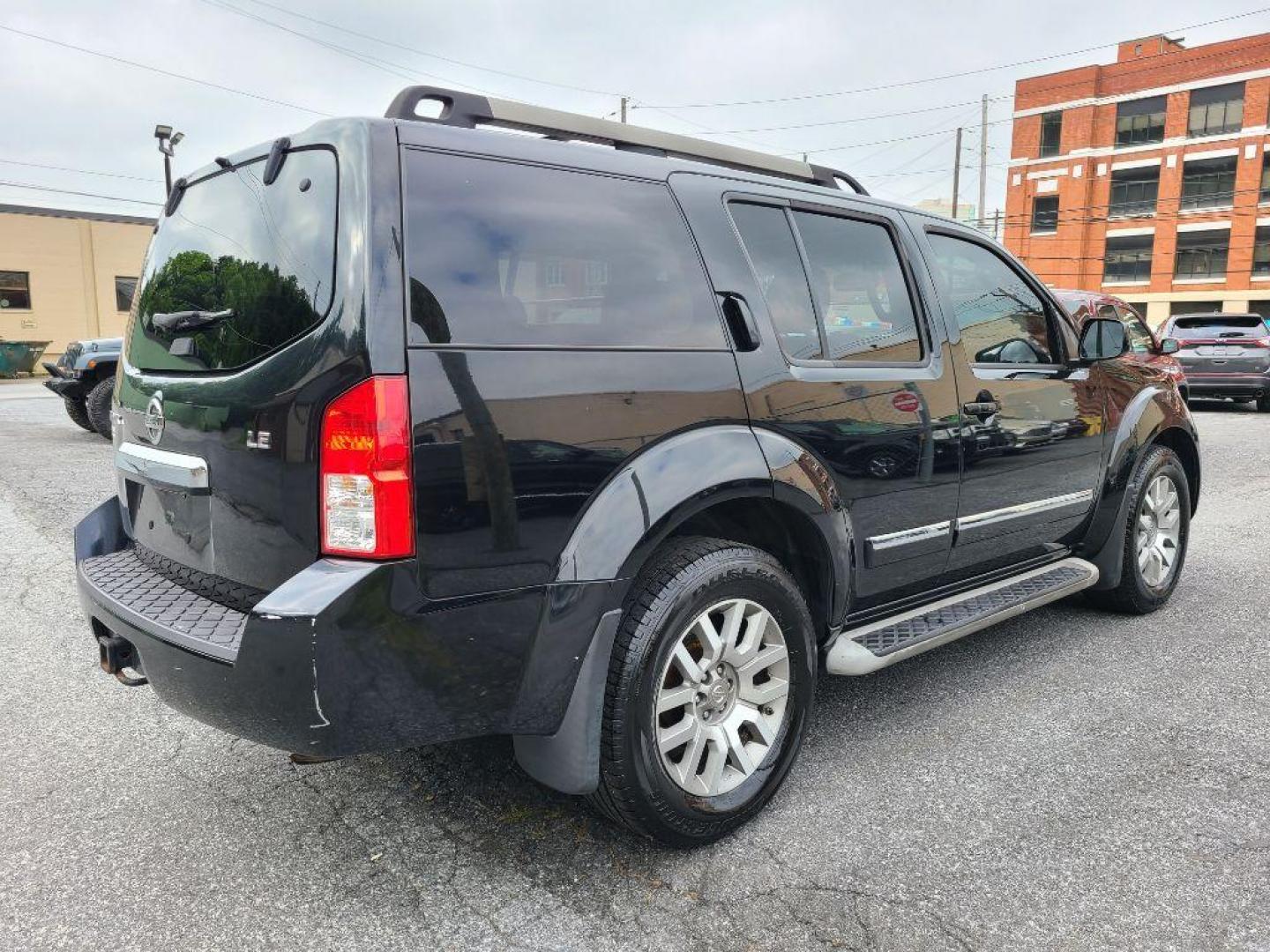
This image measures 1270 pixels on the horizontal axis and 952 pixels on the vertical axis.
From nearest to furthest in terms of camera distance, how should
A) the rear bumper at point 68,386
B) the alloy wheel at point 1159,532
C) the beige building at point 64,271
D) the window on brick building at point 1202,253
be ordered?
the alloy wheel at point 1159,532
the rear bumper at point 68,386
the beige building at point 64,271
the window on brick building at point 1202,253

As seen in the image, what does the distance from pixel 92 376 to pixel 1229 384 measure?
1691 cm

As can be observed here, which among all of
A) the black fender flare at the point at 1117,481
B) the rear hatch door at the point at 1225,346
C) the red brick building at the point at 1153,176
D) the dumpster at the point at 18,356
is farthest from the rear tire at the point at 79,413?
the red brick building at the point at 1153,176

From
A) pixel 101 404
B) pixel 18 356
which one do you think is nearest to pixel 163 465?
pixel 101 404

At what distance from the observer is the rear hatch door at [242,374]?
6.82 ft

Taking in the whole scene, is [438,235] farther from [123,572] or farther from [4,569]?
[4,569]

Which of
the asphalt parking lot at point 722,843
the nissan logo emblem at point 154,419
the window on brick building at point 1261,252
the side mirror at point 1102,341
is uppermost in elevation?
the window on brick building at point 1261,252

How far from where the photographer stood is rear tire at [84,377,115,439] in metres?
10.5

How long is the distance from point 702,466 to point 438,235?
35.0 inches

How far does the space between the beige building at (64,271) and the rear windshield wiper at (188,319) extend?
3369 cm

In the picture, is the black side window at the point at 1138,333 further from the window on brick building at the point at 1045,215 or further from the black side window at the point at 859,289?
the window on brick building at the point at 1045,215

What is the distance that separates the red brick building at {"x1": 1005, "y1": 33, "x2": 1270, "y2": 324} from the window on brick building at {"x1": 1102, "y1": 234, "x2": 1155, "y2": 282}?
4cm

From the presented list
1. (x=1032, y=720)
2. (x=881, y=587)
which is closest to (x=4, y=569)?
(x=881, y=587)

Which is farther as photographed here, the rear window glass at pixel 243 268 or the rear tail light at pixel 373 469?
the rear window glass at pixel 243 268

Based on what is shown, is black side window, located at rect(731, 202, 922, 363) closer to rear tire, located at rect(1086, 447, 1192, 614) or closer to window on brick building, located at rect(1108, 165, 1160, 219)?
rear tire, located at rect(1086, 447, 1192, 614)
